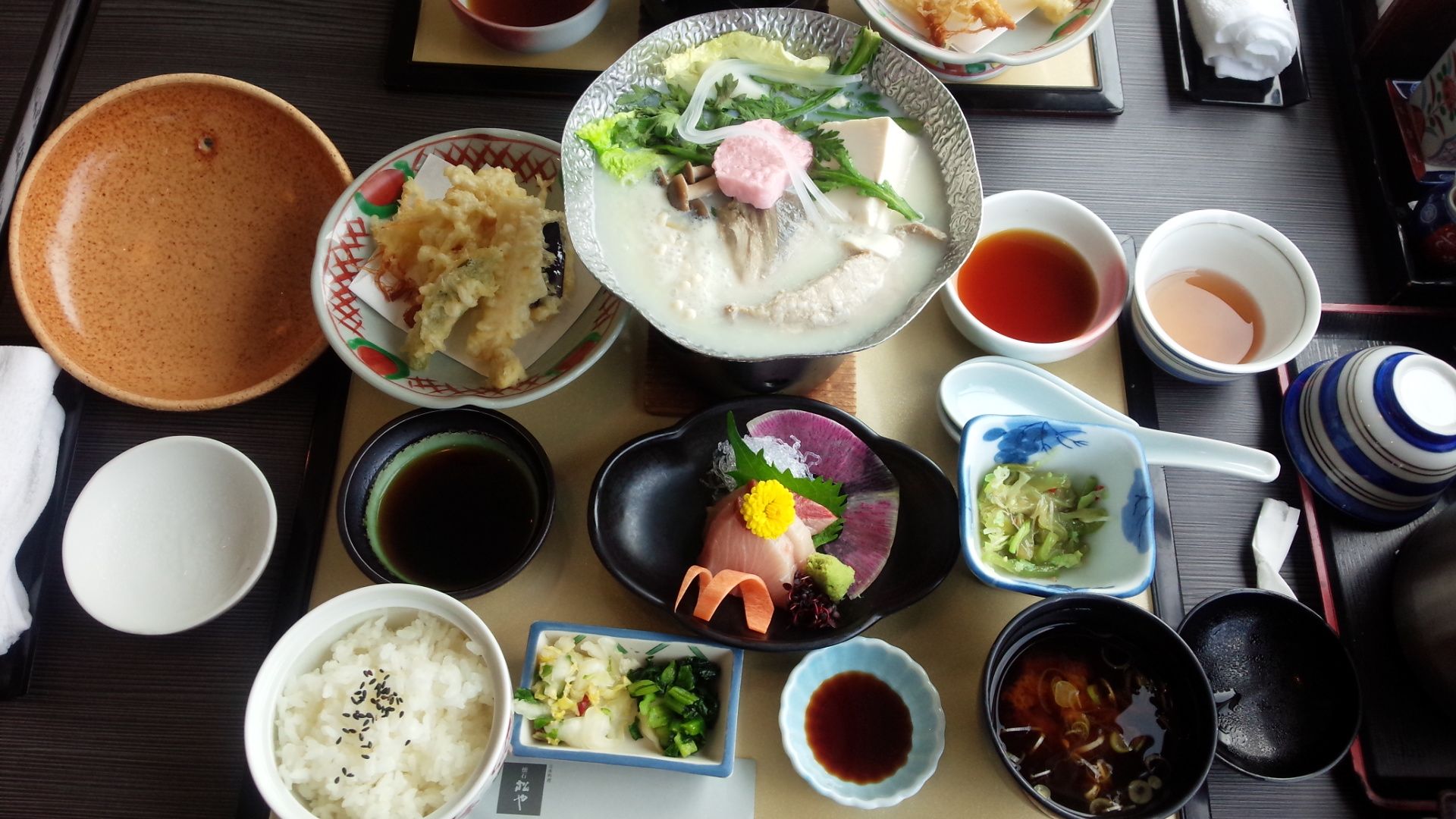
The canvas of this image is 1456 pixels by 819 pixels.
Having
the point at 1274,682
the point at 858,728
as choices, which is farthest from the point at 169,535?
the point at 1274,682

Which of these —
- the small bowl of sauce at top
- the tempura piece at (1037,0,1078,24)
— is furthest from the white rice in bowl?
the tempura piece at (1037,0,1078,24)

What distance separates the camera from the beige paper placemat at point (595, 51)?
7.15 ft

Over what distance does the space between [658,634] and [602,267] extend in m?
0.69

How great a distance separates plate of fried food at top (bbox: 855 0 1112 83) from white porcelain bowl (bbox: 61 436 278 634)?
5.80 feet

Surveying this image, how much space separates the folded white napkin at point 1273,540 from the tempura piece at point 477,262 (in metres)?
1.59

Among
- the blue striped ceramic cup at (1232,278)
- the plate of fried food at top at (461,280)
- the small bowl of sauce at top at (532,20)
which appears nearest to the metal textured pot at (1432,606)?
the blue striped ceramic cup at (1232,278)

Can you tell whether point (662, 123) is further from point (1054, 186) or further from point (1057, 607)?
point (1057, 607)

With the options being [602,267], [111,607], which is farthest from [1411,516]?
[111,607]

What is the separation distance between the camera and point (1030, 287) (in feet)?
6.43

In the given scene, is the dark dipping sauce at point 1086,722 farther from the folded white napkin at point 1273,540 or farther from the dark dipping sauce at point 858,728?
the folded white napkin at point 1273,540

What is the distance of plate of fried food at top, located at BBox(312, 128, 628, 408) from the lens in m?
1.71

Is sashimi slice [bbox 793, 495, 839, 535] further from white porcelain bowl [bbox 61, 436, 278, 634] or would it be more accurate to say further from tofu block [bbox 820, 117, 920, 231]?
white porcelain bowl [bbox 61, 436, 278, 634]

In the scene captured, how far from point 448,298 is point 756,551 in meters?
0.80

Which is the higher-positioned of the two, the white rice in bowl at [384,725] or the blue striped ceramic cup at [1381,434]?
the blue striped ceramic cup at [1381,434]
